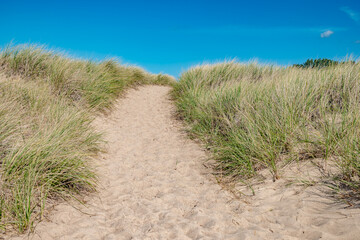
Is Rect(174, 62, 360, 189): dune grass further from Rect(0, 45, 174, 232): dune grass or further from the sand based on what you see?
Rect(0, 45, 174, 232): dune grass

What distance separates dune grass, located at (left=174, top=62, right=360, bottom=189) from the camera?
108 inches

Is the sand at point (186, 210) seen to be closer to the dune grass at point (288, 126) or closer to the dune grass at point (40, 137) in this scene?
the dune grass at point (40, 137)

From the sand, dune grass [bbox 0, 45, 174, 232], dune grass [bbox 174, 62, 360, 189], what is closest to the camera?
the sand

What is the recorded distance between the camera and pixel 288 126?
3207 millimetres

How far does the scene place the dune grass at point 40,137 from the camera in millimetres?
2193

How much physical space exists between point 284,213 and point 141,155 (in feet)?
8.88

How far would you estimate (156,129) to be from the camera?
593 centimetres

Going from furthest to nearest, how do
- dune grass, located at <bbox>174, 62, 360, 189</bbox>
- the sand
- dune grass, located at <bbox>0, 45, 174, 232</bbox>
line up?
1. dune grass, located at <bbox>174, 62, 360, 189</bbox>
2. dune grass, located at <bbox>0, 45, 174, 232</bbox>
3. the sand

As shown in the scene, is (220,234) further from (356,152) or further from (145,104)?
(145,104)

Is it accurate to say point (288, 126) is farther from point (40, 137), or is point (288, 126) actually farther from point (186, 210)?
point (40, 137)

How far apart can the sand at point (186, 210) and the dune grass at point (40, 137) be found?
0.72 feet

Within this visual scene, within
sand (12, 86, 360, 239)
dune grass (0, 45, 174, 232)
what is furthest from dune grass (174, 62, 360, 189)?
dune grass (0, 45, 174, 232)

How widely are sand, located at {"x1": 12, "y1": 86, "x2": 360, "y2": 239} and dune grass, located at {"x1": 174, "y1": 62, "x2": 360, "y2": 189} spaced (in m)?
0.38

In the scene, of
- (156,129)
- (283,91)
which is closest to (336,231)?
(283,91)
